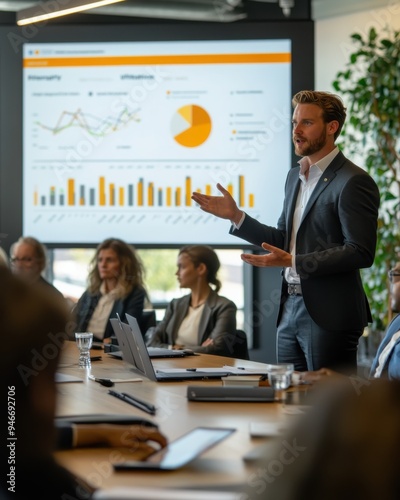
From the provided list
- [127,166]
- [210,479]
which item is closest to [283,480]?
[210,479]

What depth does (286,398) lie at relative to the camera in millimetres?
2557

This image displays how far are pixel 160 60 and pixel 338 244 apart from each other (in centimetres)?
281

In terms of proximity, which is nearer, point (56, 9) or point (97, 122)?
point (56, 9)

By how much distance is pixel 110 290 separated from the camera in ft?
17.4

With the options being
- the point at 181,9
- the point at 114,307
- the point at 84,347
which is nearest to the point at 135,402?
the point at 84,347

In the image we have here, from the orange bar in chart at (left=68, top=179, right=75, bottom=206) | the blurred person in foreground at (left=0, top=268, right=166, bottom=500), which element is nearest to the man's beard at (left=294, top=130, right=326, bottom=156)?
the blurred person in foreground at (left=0, top=268, right=166, bottom=500)

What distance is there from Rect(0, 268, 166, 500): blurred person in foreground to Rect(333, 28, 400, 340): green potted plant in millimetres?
5184

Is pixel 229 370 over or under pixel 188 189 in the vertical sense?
Result: under

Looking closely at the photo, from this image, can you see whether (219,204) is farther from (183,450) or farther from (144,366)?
(183,450)

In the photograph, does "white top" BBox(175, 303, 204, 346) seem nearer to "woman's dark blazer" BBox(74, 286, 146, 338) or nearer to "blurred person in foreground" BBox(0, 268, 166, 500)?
"woman's dark blazer" BBox(74, 286, 146, 338)

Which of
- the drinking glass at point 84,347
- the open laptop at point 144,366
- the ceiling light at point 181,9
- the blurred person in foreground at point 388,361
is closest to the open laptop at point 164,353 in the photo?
the drinking glass at point 84,347

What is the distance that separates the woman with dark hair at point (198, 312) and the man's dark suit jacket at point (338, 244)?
936mm

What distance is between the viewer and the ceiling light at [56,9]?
15.0 ft

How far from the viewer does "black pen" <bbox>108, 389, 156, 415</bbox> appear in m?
2.38
